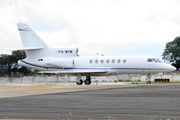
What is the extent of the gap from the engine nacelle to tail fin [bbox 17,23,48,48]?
3.05 metres

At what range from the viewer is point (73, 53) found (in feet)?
134

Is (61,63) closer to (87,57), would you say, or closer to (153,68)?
(87,57)

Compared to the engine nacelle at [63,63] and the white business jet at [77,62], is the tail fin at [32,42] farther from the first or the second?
the engine nacelle at [63,63]

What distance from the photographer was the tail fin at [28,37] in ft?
135

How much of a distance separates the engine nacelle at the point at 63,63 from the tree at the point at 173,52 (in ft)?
244

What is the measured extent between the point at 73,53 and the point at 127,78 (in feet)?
68.9

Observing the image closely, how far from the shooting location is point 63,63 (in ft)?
132

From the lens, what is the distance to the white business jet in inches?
1467

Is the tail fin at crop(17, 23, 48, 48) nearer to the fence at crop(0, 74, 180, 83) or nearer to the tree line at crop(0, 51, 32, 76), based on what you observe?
the fence at crop(0, 74, 180, 83)

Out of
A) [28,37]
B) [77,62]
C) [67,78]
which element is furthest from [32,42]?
[67,78]

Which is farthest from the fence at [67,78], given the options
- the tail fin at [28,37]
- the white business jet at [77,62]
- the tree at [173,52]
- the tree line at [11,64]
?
the tree at [173,52]

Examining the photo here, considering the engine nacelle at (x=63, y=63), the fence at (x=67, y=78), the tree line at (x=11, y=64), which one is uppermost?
the tree line at (x=11, y=64)

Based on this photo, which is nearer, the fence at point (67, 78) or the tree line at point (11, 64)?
the fence at point (67, 78)

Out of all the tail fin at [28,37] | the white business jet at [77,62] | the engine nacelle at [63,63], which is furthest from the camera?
the tail fin at [28,37]
